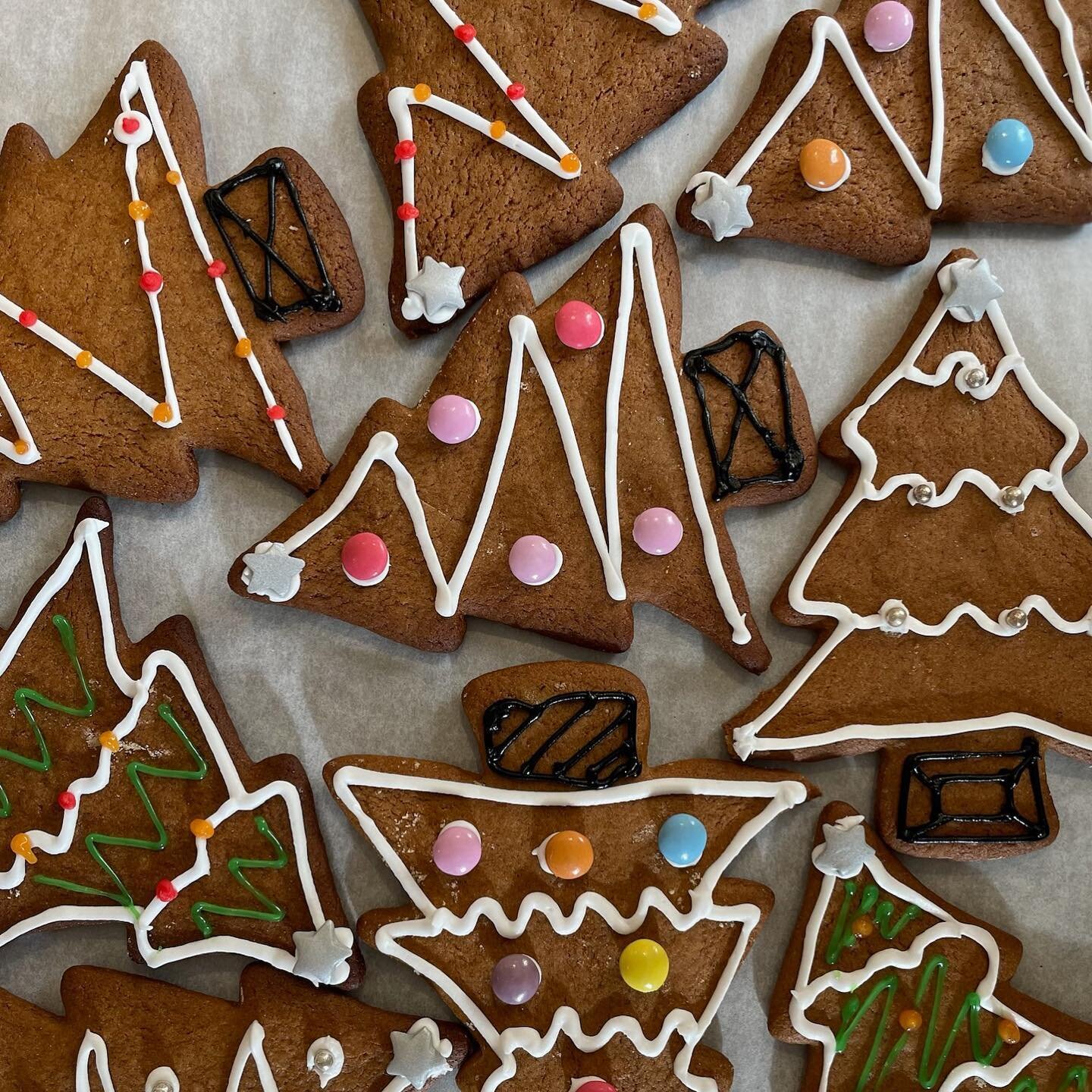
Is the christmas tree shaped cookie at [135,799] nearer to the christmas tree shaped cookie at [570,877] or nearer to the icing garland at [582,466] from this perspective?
the christmas tree shaped cookie at [570,877]

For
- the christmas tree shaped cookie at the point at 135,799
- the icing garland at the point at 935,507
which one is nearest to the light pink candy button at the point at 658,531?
the icing garland at the point at 935,507

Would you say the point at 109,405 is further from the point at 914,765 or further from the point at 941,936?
the point at 941,936

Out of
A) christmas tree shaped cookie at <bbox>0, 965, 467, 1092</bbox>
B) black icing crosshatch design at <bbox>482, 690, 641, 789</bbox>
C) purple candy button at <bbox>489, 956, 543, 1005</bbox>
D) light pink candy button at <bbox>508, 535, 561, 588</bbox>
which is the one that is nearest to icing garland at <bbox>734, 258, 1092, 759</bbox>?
black icing crosshatch design at <bbox>482, 690, 641, 789</bbox>

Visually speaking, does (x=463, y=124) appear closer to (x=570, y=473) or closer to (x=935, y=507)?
(x=570, y=473)

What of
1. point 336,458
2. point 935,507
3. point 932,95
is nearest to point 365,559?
point 336,458

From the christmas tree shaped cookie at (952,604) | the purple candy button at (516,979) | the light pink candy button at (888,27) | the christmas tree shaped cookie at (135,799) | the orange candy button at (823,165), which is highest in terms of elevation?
the light pink candy button at (888,27)

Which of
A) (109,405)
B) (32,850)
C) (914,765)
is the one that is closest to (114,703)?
(32,850)

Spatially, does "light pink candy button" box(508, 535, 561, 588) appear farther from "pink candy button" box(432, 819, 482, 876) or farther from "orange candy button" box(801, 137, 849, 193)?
"orange candy button" box(801, 137, 849, 193)
